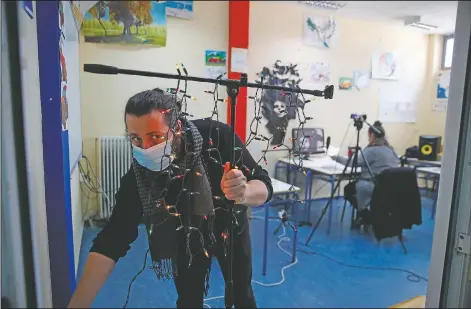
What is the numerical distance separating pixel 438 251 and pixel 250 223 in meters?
0.72

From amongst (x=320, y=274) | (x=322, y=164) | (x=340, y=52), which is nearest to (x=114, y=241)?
(x=322, y=164)

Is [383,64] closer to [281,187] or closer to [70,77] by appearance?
[281,187]

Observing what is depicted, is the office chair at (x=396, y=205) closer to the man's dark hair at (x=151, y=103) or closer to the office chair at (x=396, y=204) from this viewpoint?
the office chair at (x=396, y=204)

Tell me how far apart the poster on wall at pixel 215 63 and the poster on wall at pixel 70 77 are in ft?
0.60

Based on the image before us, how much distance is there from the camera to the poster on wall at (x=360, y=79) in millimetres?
901

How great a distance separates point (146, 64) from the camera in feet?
1.44

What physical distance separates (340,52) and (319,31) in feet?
0.29

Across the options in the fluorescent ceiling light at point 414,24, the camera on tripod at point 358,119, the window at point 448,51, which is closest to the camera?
the camera on tripod at point 358,119

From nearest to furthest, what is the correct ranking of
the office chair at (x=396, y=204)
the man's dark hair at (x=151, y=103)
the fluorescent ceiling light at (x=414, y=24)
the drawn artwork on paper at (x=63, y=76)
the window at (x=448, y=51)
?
the man's dark hair at (x=151, y=103), the drawn artwork on paper at (x=63, y=76), the window at (x=448, y=51), the fluorescent ceiling light at (x=414, y=24), the office chair at (x=396, y=204)

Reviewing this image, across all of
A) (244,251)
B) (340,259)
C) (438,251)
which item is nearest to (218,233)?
(244,251)

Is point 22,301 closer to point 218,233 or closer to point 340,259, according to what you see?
point 218,233

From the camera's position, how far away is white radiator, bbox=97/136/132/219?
0.45 meters

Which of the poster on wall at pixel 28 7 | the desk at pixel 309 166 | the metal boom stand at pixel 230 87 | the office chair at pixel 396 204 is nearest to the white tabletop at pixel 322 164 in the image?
the desk at pixel 309 166

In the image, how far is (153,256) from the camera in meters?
0.42
